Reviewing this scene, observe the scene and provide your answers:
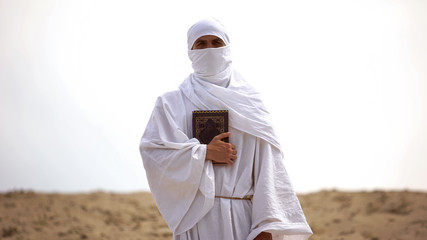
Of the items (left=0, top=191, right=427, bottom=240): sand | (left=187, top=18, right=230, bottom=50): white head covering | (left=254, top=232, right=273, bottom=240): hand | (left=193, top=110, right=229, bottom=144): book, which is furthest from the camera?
(left=0, top=191, right=427, bottom=240): sand

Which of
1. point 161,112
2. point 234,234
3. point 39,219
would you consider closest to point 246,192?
point 234,234

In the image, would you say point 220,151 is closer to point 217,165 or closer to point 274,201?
point 217,165

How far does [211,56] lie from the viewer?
12.8 feet

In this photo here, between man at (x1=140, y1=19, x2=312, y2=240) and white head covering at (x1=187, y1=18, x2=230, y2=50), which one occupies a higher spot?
white head covering at (x1=187, y1=18, x2=230, y2=50)

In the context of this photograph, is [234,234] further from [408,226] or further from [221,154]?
[408,226]

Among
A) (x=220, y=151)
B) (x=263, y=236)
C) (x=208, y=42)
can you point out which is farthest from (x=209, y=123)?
(x=263, y=236)

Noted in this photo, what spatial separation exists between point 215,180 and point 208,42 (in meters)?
1.04

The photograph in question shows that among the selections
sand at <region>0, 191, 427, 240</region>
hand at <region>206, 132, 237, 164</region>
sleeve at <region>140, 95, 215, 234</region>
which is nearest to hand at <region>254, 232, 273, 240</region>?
sleeve at <region>140, 95, 215, 234</region>

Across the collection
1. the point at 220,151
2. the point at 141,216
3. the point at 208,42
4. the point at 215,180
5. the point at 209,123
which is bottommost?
the point at 141,216

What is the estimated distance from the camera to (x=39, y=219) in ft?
36.4

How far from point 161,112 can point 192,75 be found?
16.2 inches

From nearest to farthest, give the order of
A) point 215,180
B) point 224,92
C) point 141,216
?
point 215,180 → point 224,92 → point 141,216

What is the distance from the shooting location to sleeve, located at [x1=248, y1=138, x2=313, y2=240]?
11.8 feet

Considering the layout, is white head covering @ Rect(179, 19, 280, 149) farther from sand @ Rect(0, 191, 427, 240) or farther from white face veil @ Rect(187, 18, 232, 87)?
sand @ Rect(0, 191, 427, 240)
